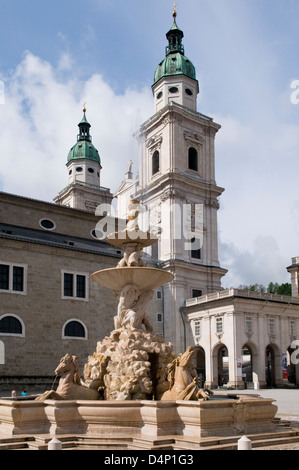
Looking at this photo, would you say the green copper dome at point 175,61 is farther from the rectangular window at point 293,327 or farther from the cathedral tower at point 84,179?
the rectangular window at point 293,327

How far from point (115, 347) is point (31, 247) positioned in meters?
24.6

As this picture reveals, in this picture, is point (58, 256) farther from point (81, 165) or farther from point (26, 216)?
point (81, 165)

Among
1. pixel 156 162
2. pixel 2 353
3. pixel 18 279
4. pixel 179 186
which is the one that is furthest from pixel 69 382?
pixel 156 162

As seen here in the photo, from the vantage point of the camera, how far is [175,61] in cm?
5703

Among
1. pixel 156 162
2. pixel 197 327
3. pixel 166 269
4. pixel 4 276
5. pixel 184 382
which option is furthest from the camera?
pixel 156 162

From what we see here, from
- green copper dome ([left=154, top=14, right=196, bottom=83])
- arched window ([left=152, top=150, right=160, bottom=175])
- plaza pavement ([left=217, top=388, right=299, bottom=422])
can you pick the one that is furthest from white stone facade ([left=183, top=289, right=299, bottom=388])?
green copper dome ([left=154, top=14, right=196, bottom=83])

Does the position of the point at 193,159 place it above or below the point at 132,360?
above

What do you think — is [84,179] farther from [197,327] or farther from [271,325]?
[271,325]

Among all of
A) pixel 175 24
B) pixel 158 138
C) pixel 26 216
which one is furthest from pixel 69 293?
pixel 175 24

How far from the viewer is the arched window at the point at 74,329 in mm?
37634

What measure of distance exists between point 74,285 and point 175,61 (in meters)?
29.9

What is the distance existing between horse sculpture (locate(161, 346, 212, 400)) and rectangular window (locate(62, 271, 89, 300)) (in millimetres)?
26499

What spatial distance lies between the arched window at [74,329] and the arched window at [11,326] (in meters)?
3.51

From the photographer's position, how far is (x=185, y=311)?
47.4 m
